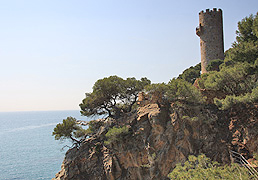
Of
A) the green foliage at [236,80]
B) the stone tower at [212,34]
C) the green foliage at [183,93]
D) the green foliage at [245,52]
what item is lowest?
the green foliage at [183,93]

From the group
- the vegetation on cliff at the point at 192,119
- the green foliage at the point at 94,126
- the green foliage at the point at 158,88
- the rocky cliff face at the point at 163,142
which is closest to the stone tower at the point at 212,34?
the vegetation on cliff at the point at 192,119

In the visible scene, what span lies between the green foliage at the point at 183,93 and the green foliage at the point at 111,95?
4428 mm

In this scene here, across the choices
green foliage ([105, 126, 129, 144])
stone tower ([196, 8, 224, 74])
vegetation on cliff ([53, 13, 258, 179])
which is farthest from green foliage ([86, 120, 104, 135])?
stone tower ([196, 8, 224, 74])

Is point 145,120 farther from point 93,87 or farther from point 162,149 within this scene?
point 93,87

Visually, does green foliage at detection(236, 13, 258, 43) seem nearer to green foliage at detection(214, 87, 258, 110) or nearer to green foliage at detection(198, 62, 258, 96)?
green foliage at detection(198, 62, 258, 96)

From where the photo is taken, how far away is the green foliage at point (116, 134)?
16.5 metres

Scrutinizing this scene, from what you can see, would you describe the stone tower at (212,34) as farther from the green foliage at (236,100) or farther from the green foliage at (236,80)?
the green foliage at (236,100)

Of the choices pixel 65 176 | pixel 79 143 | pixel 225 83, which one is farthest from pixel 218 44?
pixel 65 176

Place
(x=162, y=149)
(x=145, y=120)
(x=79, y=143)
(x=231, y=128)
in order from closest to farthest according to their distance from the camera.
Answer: (x=231, y=128) → (x=162, y=149) → (x=145, y=120) → (x=79, y=143)

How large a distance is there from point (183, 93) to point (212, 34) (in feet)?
49.6

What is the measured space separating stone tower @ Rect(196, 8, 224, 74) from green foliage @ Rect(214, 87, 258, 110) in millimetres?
13519

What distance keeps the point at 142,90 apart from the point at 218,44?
1364 cm

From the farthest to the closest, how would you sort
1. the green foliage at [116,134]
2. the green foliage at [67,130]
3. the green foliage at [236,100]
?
1. the green foliage at [67,130]
2. the green foliage at [116,134]
3. the green foliage at [236,100]

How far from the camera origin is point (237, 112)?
14609 millimetres
